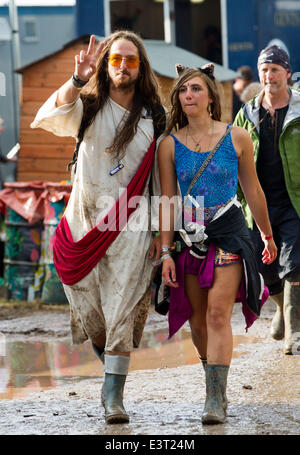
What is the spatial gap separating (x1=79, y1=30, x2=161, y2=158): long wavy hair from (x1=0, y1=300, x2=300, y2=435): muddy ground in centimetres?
139

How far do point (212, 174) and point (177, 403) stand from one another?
4.34 ft

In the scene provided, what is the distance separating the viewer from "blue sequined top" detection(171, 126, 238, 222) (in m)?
4.41

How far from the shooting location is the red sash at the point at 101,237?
4438mm

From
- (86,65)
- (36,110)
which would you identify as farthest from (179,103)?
(36,110)

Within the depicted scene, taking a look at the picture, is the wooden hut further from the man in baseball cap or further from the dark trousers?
the dark trousers

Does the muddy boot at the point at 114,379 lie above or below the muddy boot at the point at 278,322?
above

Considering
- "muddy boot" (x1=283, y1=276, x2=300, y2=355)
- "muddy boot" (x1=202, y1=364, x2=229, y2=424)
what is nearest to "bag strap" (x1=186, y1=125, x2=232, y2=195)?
"muddy boot" (x1=202, y1=364, x2=229, y2=424)

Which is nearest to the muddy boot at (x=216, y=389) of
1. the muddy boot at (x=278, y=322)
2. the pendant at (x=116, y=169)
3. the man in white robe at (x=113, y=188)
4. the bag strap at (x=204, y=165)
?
the man in white robe at (x=113, y=188)

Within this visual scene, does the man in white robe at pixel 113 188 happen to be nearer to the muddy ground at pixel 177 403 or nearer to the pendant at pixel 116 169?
the pendant at pixel 116 169

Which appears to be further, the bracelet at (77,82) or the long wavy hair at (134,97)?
the long wavy hair at (134,97)

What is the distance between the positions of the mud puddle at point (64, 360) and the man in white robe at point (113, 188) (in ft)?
3.10

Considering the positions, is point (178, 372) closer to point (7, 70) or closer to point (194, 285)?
point (194, 285)
